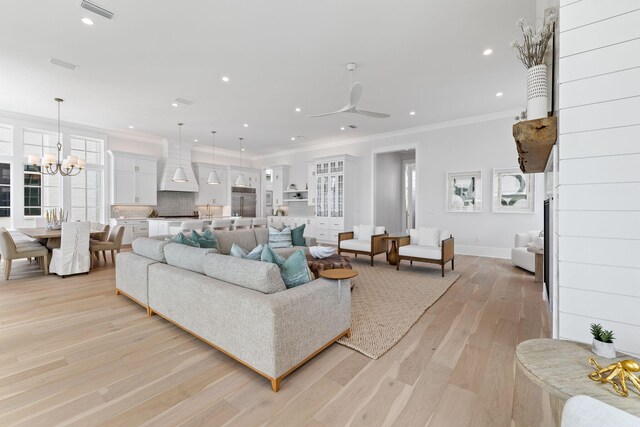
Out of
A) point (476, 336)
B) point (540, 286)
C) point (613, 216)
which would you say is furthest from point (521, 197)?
point (613, 216)

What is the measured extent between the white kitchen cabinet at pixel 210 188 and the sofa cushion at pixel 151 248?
5946mm

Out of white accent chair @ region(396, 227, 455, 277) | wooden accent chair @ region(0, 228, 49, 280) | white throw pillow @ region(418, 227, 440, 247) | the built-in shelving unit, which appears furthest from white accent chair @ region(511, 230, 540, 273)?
wooden accent chair @ region(0, 228, 49, 280)

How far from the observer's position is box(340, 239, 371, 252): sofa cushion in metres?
5.56

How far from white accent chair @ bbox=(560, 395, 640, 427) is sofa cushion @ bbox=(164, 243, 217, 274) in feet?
8.42

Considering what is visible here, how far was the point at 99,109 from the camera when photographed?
579 centimetres

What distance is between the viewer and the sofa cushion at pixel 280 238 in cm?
Result: 514

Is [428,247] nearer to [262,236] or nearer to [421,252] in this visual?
[421,252]

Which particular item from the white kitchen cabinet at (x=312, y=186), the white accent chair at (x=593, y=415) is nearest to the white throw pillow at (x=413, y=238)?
the white kitchen cabinet at (x=312, y=186)

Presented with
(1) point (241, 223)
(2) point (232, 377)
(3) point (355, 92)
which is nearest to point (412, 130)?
(3) point (355, 92)

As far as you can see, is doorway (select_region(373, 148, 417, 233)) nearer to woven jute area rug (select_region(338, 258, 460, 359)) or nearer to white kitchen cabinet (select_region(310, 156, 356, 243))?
white kitchen cabinet (select_region(310, 156, 356, 243))

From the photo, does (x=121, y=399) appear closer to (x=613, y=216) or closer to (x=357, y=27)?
(x=613, y=216)

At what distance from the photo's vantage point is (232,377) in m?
1.98

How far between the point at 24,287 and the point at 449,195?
806 centimetres

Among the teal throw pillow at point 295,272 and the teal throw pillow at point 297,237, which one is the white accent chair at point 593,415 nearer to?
the teal throw pillow at point 295,272
